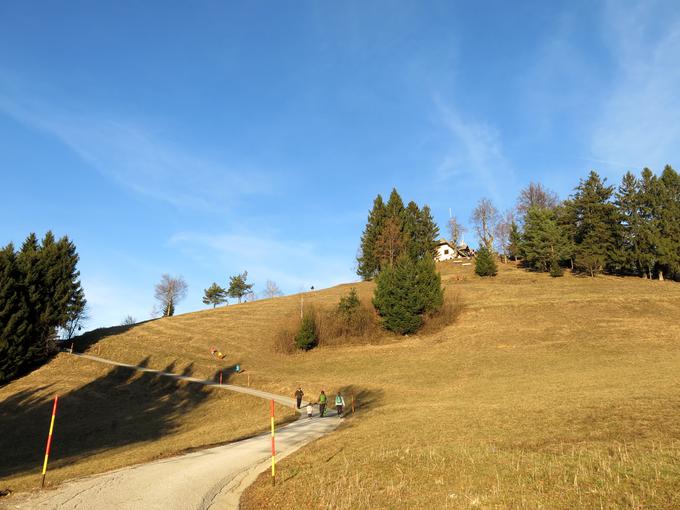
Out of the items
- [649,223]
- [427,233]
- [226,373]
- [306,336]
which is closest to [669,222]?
[649,223]

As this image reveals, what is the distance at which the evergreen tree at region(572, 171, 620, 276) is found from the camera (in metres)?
66.6

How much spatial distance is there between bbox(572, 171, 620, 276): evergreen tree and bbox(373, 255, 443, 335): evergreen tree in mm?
29781

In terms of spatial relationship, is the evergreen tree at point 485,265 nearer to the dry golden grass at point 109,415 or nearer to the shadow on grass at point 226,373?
the shadow on grass at point 226,373

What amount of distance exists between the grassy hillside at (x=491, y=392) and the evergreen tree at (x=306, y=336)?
205cm

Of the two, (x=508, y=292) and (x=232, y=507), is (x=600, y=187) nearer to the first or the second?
(x=508, y=292)

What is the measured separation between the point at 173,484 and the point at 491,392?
2044cm

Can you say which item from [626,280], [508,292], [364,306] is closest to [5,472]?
[364,306]

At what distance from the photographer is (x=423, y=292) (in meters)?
53.0

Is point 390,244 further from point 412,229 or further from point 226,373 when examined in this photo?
point 226,373

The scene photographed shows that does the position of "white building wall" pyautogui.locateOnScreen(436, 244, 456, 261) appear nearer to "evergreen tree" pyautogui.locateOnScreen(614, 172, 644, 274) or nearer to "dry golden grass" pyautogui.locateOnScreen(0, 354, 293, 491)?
"evergreen tree" pyautogui.locateOnScreen(614, 172, 644, 274)

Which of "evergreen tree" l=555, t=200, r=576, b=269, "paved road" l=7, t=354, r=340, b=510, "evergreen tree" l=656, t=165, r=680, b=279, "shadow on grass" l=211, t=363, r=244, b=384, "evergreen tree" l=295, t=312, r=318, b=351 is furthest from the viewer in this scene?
"evergreen tree" l=555, t=200, r=576, b=269

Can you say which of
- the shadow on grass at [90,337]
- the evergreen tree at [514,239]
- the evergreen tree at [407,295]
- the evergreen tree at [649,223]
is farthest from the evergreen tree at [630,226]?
the shadow on grass at [90,337]

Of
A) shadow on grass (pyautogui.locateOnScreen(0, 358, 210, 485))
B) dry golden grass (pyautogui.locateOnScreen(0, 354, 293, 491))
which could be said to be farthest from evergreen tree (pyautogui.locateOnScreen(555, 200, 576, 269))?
shadow on grass (pyautogui.locateOnScreen(0, 358, 210, 485))

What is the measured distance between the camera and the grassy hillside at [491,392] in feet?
27.1
